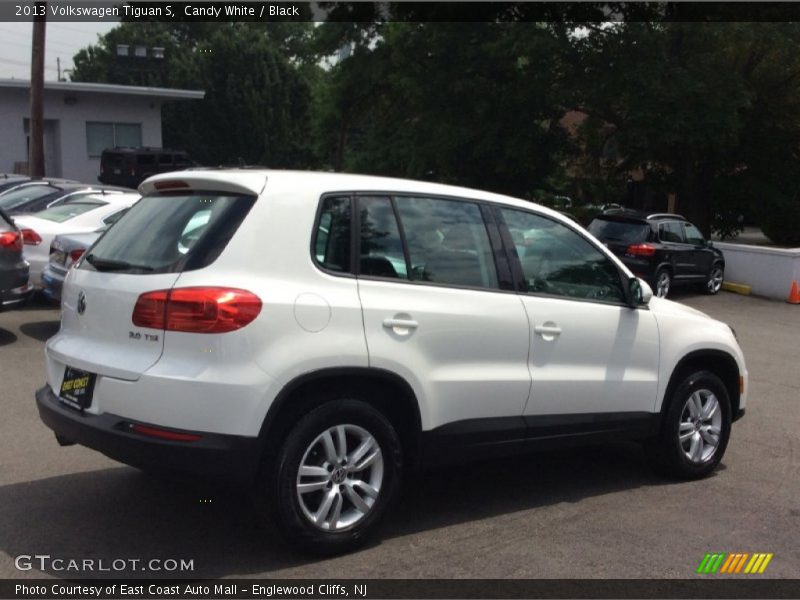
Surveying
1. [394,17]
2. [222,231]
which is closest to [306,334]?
[222,231]

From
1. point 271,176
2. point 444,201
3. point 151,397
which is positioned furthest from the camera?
point 444,201

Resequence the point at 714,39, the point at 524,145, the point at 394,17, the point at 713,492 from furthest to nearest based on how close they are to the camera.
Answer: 1. the point at 394,17
2. the point at 524,145
3. the point at 714,39
4. the point at 713,492

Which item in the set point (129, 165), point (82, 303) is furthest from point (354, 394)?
point (129, 165)

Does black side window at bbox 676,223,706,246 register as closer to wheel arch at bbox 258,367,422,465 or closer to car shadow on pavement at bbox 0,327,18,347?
car shadow on pavement at bbox 0,327,18,347

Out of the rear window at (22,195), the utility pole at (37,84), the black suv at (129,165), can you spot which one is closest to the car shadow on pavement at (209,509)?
the rear window at (22,195)

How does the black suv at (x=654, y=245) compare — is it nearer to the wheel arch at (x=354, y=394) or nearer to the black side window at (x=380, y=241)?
the black side window at (x=380, y=241)

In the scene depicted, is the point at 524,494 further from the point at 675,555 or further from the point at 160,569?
the point at 160,569

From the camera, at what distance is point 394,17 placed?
2925 centimetres

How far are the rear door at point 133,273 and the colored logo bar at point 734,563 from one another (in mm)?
2858

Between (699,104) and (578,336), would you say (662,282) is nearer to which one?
(699,104)

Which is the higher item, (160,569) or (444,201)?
(444,201)

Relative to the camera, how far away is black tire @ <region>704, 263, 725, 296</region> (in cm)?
1902

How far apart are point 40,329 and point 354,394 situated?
7.60m

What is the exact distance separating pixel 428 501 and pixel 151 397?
79.5 inches
